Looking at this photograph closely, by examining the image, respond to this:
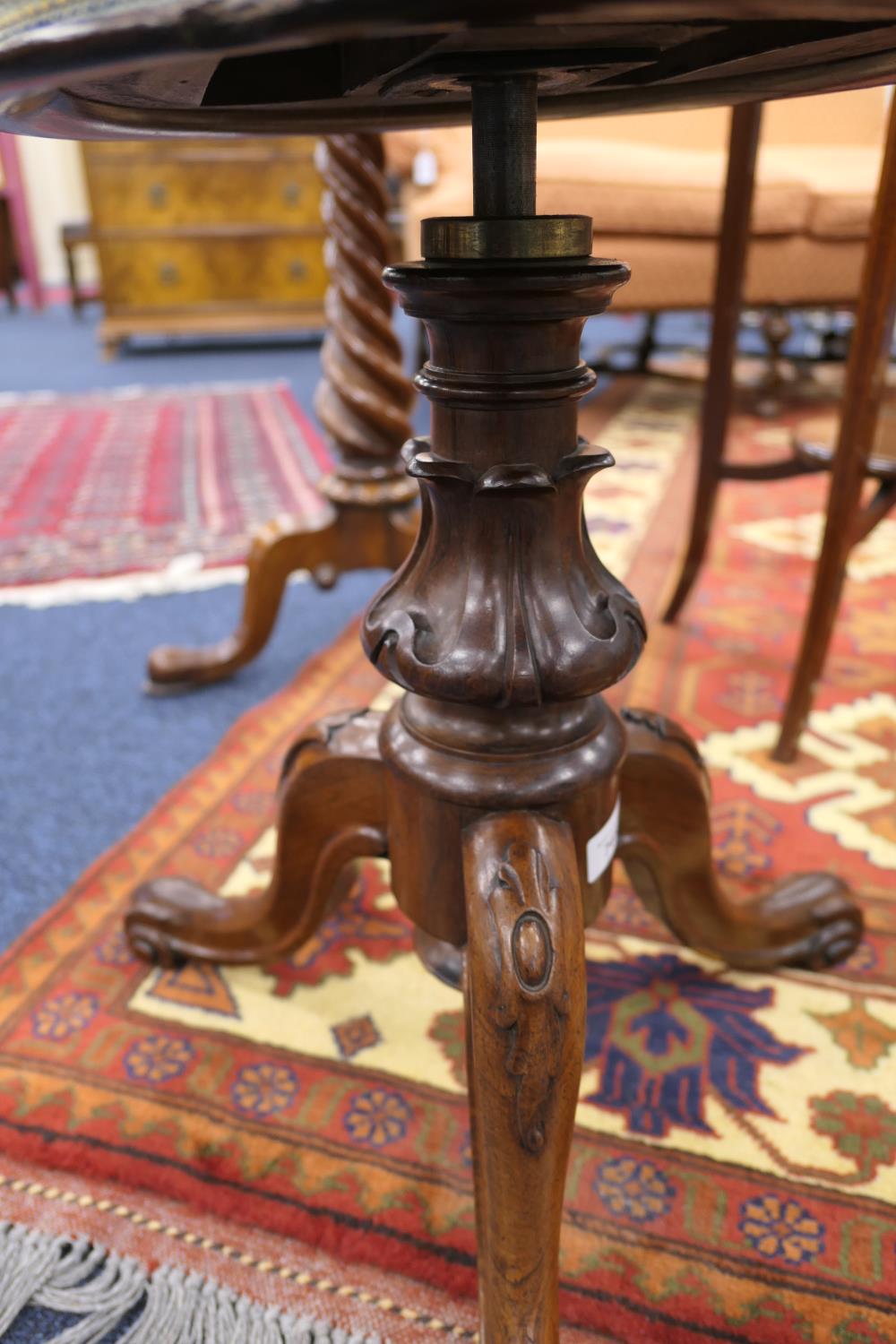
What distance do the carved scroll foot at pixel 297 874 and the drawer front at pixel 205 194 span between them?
3190 mm

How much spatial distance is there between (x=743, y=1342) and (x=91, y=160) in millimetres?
3585

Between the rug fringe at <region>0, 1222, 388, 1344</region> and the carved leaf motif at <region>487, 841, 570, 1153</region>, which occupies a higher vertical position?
the carved leaf motif at <region>487, 841, 570, 1153</region>

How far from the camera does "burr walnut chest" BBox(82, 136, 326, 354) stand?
3352 mm

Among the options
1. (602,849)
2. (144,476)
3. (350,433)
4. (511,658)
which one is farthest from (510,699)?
(144,476)

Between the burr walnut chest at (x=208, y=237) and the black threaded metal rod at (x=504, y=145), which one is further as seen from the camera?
the burr walnut chest at (x=208, y=237)

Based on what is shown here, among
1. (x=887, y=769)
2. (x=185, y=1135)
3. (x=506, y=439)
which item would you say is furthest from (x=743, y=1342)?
(x=887, y=769)

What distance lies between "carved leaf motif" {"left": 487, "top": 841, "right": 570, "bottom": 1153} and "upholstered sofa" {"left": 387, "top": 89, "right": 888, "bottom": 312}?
1321 mm

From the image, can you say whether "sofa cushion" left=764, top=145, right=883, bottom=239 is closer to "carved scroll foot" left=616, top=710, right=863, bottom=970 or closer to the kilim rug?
the kilim rug

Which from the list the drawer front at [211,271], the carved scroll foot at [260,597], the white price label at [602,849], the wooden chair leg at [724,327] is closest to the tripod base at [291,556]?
the carved scroll foot at [260,597]

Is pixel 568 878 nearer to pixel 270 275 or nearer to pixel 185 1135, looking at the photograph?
pixel 185 1135

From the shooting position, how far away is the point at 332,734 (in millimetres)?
670

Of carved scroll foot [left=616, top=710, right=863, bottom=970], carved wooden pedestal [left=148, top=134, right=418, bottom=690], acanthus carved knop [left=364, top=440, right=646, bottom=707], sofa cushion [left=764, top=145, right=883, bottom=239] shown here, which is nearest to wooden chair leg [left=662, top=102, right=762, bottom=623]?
carved wooden pedestal [left=148, top=134, right=418, bottom=690]

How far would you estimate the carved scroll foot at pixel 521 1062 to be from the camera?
0.46 metres

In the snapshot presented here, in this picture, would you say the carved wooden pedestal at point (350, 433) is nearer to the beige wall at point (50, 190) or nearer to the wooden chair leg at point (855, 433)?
the wooden chair leg at point (855, 433)
